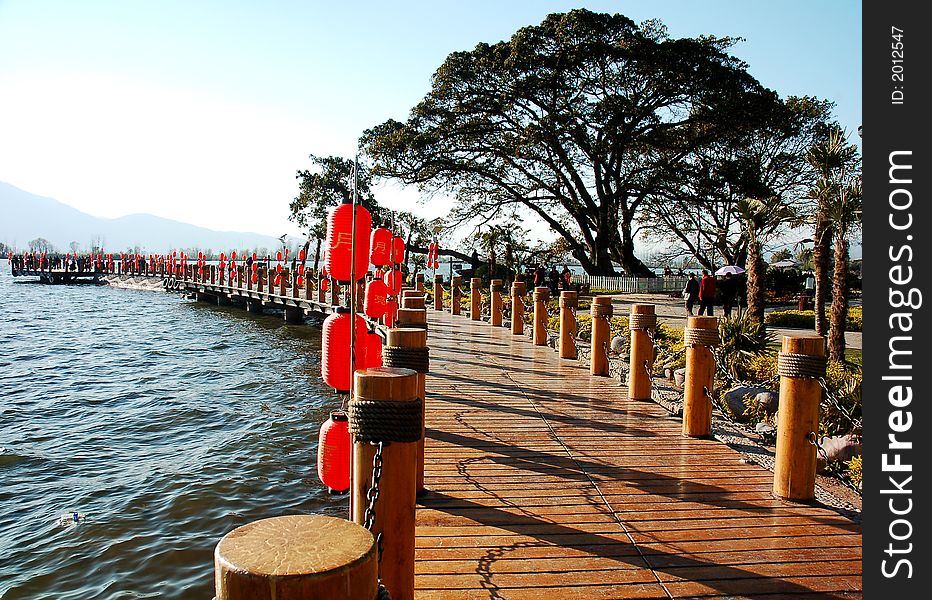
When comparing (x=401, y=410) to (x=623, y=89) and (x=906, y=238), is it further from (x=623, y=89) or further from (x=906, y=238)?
(x=623, y=89)

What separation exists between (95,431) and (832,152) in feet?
46.8

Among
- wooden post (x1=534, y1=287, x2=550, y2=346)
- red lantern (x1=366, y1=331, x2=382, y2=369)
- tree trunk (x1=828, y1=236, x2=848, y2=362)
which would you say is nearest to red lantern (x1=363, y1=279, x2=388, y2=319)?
wooden post (x1=534, y1=287, x2=550, y2=346)

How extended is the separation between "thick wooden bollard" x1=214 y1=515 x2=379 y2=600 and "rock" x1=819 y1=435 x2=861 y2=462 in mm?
5307

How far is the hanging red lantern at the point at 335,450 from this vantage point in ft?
15.9

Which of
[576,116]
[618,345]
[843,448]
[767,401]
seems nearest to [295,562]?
[843,448]

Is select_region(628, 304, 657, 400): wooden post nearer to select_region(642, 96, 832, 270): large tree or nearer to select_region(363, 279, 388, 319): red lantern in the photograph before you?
select_region(363, 279, 388, 319): red lantern

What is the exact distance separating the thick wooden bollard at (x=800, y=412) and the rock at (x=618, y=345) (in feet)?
24.1

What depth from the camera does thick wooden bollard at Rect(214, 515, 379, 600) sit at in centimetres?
153

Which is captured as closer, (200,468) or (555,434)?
(555,434)

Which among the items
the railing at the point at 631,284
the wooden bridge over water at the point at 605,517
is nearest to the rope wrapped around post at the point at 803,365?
the wooden bridge over water at the point at 605,517

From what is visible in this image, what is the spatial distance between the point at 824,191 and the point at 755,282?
4.35 metres

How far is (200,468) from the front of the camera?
905 centimetres

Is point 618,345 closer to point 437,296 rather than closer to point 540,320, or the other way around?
point 540,320

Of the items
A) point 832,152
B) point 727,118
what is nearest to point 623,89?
point 727,118
